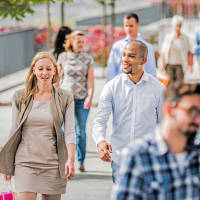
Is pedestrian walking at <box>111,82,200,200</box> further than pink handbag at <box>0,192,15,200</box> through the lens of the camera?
No

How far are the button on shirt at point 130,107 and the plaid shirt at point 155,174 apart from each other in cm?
274

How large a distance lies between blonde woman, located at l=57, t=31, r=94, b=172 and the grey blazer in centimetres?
313

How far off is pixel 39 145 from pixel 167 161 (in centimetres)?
279

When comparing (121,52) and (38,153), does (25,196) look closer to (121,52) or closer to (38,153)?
(38,153)

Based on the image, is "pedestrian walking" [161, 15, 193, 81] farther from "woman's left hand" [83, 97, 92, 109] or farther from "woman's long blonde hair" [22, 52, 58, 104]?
"woman's long blonde hair" [22, 52, 58, 104]

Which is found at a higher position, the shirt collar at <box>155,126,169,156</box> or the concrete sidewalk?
the shirt collar at <box>155,126,169,156</box>

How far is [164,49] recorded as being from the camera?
1517 cm

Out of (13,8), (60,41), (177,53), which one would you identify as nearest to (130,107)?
(60,41)

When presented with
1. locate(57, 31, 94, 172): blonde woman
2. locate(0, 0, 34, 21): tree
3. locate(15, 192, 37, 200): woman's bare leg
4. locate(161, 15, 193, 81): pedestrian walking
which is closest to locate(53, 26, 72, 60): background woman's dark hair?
locate(57, 31, 94, 172): blonde woman

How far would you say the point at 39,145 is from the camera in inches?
233

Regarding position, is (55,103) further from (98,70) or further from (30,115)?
(98,70)

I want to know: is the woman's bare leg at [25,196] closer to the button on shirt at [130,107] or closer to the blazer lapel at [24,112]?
the blazer lapel at [24,112]

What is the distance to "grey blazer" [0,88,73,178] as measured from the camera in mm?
5922

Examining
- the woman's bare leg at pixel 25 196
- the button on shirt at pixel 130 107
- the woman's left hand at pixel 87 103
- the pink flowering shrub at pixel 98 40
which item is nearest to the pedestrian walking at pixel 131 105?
the button on shirt at pixel 130 107
